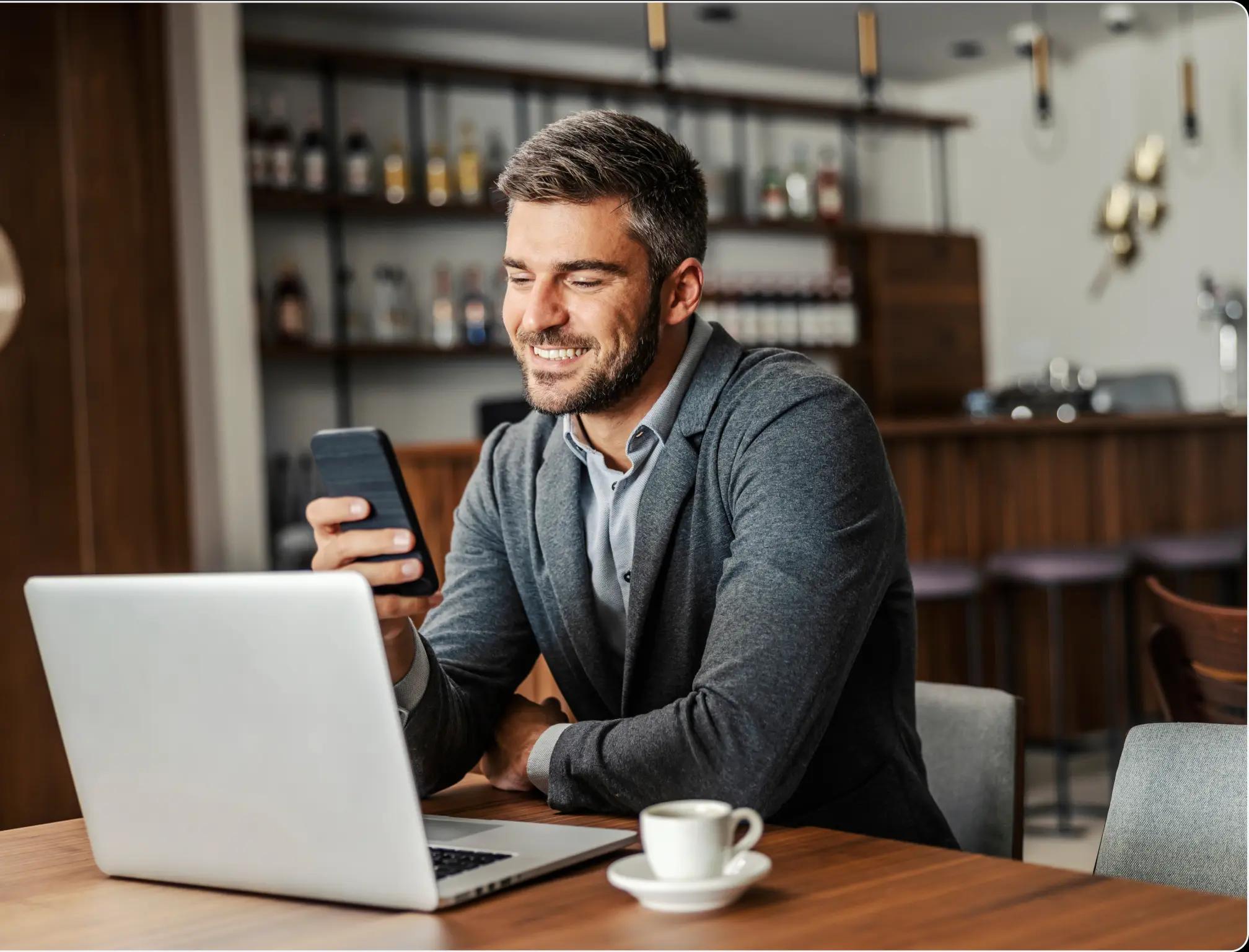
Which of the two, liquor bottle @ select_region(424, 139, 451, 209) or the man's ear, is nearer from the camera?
the man's ear

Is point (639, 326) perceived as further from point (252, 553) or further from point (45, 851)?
point (252, 553)

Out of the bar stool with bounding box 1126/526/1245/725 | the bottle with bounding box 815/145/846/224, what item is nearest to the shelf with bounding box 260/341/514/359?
the bottle with bounding box 815/145/846/224

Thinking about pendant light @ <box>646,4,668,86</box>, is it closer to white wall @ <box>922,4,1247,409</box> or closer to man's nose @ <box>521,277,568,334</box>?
man's nose @ <box>521,277,568,334</box>

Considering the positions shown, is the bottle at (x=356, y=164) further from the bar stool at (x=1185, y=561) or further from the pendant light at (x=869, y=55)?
the bar stool at (x=1185, y=561)

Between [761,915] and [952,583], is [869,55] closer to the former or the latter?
[952,583]

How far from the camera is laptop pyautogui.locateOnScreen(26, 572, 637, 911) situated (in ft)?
3.22

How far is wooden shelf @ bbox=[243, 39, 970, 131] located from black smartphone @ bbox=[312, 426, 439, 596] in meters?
3.57

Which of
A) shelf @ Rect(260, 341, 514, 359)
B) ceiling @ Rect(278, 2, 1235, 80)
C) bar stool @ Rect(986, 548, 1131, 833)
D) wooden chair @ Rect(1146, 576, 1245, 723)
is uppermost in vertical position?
ceiling @ Rect(278, 2, 1235, 80)

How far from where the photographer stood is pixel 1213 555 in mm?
4551

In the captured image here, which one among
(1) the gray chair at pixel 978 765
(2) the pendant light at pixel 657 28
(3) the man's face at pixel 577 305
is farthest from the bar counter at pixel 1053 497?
(3) the man's face at pixel 577 305

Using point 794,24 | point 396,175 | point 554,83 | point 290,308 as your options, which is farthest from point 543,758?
point 794,24

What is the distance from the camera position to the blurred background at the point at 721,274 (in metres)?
4.28

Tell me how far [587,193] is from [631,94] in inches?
200

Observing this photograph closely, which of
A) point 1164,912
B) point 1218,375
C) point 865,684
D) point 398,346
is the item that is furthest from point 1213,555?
point 1164,912
